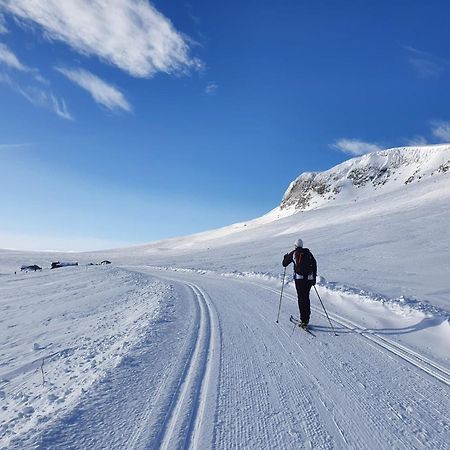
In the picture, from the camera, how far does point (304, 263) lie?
9383 mm

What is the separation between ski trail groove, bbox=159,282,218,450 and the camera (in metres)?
3.81

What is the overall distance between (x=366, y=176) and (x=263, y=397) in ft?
477

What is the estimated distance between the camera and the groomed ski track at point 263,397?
153 inches

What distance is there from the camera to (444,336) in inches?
340

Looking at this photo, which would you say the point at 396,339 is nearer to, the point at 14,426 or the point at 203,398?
the point at 203,398

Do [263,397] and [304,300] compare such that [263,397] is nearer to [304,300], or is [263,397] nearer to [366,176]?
[304,300]

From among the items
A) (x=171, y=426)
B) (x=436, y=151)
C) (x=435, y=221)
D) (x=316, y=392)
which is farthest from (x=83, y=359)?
(x=436, y=151)

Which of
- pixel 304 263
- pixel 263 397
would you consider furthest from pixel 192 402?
pixel 304 263

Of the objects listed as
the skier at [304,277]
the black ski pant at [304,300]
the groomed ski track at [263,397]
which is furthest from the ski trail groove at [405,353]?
the skier at [304,277]

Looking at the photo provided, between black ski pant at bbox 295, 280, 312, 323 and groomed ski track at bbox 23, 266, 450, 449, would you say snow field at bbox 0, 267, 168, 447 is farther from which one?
black ski pant at bbox 295, 280, 312, 323

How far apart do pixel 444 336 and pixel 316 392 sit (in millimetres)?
A: 5052

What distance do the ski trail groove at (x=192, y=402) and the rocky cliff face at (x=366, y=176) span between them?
398 feet

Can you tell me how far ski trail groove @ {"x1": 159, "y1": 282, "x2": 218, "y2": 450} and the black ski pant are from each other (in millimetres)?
2448

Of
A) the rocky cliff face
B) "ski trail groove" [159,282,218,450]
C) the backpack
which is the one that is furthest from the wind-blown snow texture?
the rocky cliff face
